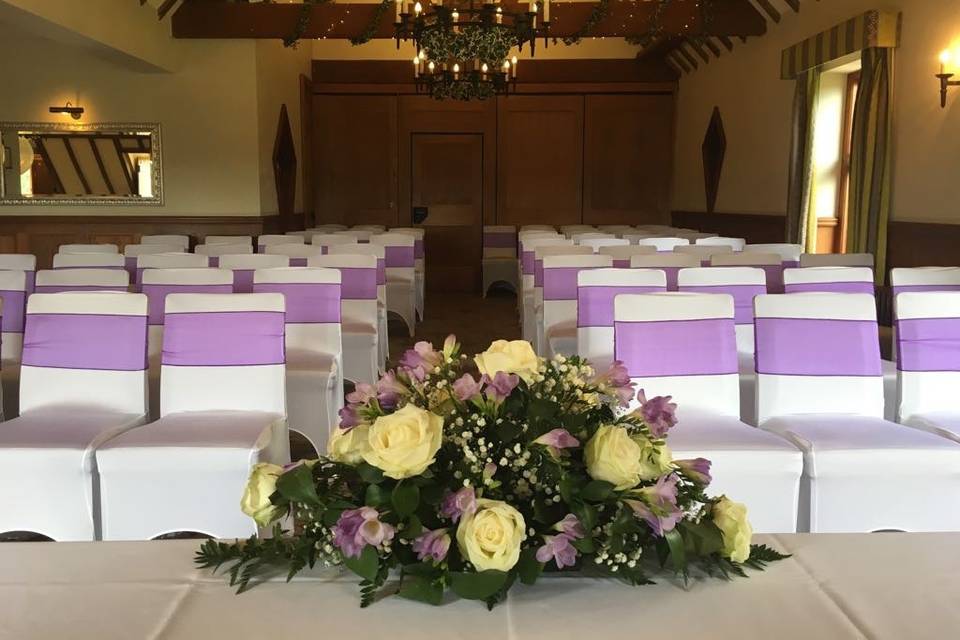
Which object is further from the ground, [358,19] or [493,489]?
[358,19]

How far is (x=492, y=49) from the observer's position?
23.5ft

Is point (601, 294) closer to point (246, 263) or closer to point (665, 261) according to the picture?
point (665, 261)

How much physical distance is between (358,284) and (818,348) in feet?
11.3

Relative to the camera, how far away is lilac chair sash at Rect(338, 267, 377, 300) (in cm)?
632

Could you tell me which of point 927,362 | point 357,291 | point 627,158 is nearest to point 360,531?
point 927,362

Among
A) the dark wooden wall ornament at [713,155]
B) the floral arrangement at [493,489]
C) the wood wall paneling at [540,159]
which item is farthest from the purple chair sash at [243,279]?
the wood wall paneling at [540,159]

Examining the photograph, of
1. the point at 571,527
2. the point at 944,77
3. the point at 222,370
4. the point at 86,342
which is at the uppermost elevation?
the point at 944,77

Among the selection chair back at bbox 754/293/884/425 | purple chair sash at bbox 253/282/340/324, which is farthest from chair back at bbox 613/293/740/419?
purple chair sash at bbox 253/282/340/324

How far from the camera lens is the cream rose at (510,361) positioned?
4.99ft

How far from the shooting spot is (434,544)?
54.9 inches

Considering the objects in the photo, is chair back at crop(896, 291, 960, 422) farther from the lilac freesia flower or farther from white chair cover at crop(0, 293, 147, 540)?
white chair cover at crop(0, 293, 147, 540)

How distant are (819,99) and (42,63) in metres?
9.35

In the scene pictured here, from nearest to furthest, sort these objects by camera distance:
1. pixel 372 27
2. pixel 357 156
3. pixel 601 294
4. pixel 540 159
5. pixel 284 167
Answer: pixel 601 294, pixel 372 27, pixel 284 167, pixel 357 156, pixel 540 159

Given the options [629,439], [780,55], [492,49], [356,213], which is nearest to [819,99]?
[780,55]
